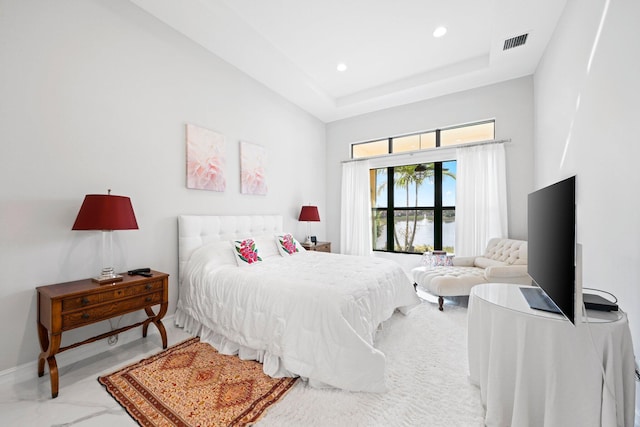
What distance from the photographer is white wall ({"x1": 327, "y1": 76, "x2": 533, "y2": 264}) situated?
3.72 meters

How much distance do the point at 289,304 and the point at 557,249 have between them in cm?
165

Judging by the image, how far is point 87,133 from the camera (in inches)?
86.5

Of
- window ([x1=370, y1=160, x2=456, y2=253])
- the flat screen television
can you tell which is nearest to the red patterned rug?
the flat screen television

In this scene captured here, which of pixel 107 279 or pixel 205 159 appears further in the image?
pixel 205 159

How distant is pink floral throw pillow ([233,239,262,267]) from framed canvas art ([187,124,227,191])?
0.85m

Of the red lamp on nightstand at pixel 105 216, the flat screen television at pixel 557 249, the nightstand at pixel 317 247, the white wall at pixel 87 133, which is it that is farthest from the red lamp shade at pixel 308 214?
the flat screen television at pixel 557 249

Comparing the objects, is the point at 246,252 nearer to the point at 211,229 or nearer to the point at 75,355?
the point at 211,229

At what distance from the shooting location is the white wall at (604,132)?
1.49m

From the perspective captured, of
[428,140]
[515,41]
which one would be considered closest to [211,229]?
[428,140]

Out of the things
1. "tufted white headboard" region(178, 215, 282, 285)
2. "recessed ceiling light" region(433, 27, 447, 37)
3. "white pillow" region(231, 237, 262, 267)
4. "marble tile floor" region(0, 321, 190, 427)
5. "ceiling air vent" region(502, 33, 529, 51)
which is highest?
"recessed ceiling light" region(433, 27, 447, 37)

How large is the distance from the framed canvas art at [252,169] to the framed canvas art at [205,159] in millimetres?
315

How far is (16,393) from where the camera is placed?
1763mm

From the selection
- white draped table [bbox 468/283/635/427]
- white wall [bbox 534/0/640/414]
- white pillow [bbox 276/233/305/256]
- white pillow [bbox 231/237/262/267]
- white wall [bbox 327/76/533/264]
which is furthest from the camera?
white wall [bbox 327/76/533/264]

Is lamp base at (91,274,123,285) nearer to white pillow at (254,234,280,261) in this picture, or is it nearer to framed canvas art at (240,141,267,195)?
white pillow at (254,234,280,261)
